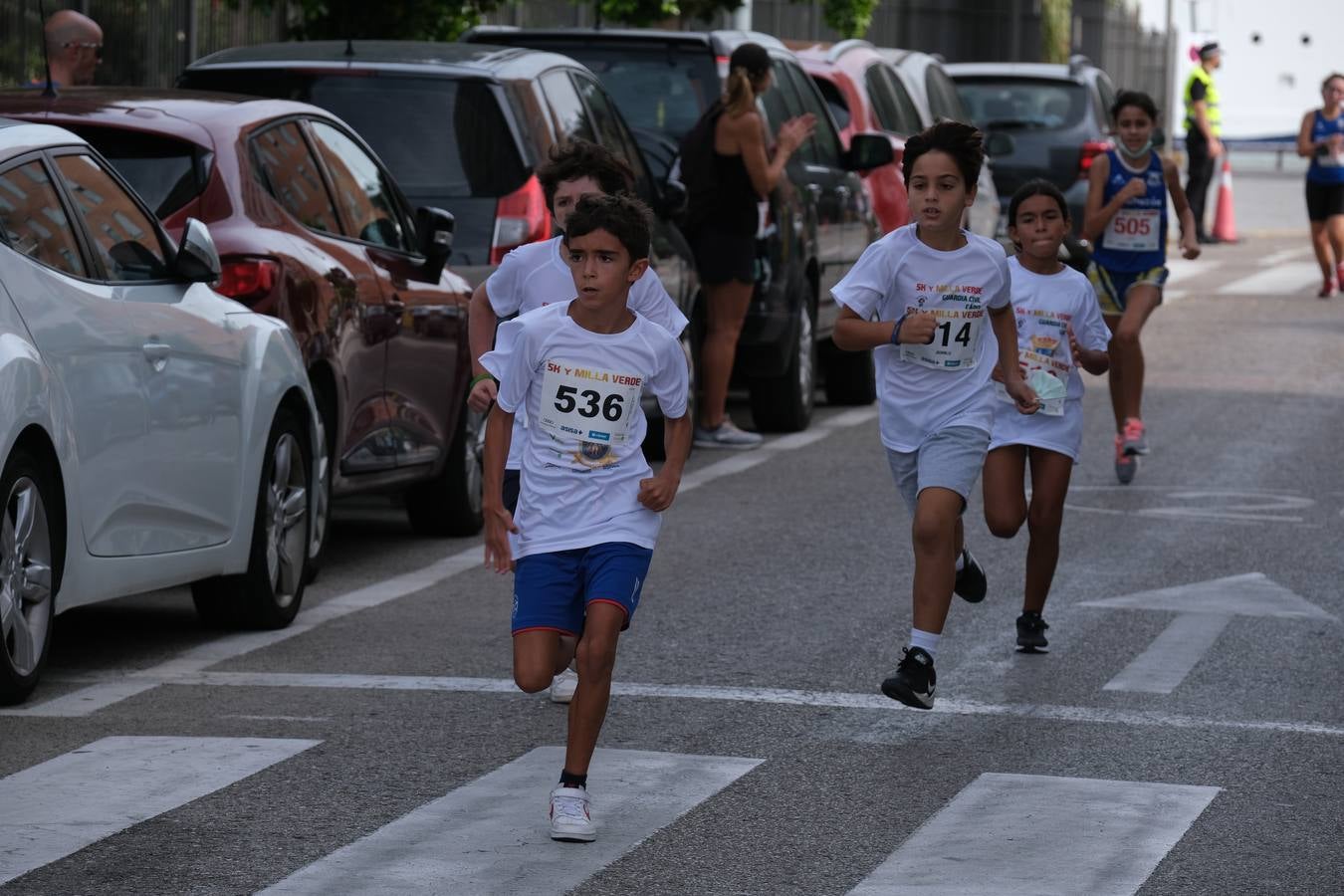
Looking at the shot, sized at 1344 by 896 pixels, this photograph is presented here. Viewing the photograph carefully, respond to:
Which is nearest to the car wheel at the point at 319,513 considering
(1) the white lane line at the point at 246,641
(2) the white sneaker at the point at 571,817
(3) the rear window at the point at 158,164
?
(1) the white lane line at the point at 246,641

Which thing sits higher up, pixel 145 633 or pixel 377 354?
pixel 377 354

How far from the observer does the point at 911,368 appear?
777cm

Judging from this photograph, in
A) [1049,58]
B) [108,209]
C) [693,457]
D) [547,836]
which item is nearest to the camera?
[547,836]

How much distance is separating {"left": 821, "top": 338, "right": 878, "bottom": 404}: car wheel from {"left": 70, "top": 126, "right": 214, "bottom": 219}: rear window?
775 cm

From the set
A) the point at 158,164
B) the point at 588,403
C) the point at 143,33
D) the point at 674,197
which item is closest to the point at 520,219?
the point at 674,197

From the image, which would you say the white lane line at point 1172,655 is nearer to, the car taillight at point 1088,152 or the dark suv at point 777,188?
the dark suv at point 777,188

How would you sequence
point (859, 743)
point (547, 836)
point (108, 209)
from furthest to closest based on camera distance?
point (108, 209) < point (859, 743) < point (547, 836)

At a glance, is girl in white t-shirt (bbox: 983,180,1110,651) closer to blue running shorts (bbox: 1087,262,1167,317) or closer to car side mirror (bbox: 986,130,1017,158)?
blue running shorts (bbox: 1087,262,1167,317)

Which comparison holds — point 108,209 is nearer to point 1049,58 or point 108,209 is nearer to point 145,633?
point 145,633

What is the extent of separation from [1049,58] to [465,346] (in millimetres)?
40367

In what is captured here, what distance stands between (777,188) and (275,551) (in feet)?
19.2

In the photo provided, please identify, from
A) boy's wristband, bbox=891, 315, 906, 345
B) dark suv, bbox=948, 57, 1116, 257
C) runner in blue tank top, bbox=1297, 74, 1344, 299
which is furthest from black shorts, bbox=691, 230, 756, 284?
runner in blue tank top, bbox=1297, 74, 1344, 299

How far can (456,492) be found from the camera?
1101 centimetres

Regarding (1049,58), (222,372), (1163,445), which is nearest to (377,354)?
(222,372)
